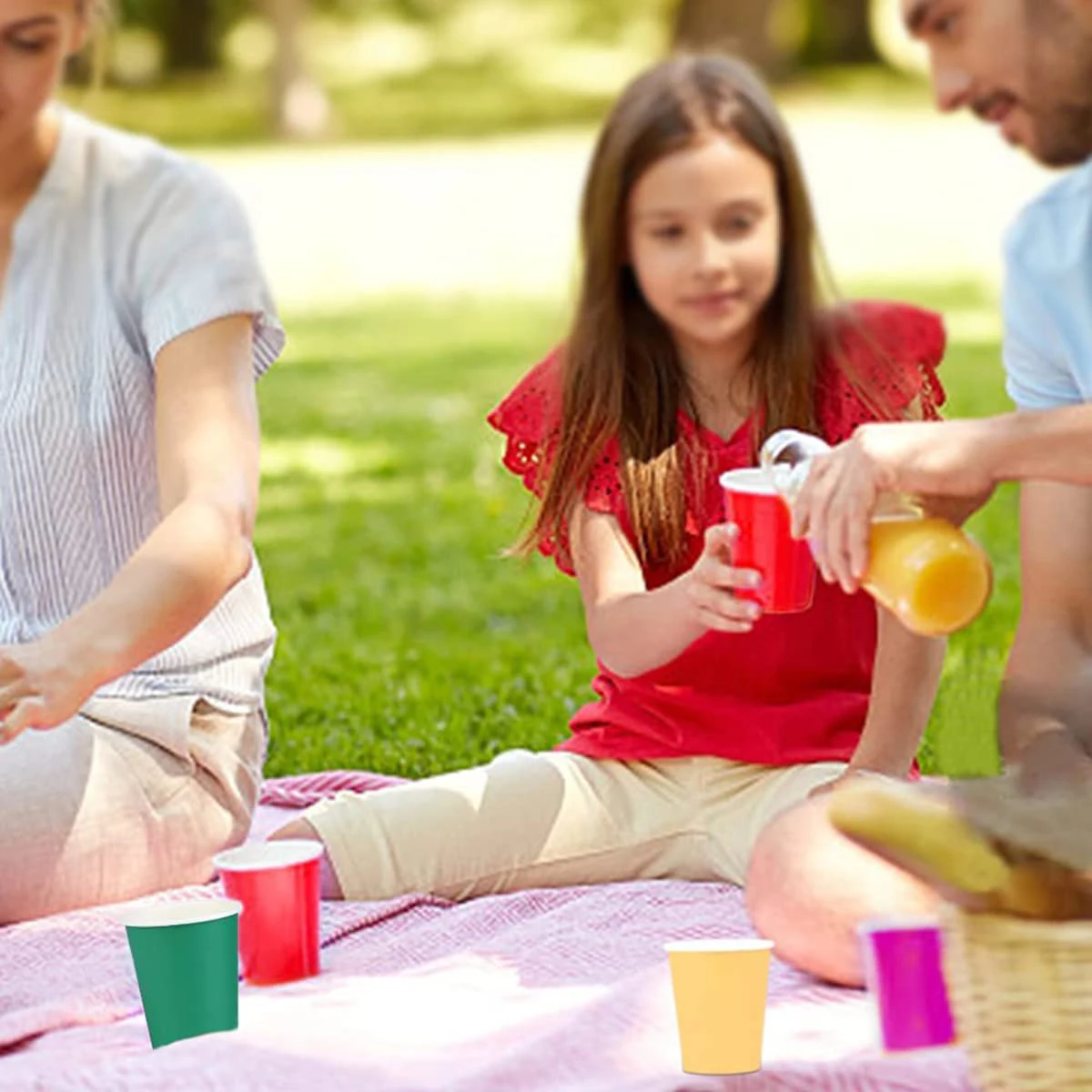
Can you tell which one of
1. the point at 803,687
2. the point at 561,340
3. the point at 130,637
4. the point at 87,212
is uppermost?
the point at 87,212

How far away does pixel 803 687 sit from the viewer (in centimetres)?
346

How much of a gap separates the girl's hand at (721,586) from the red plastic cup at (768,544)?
2cm

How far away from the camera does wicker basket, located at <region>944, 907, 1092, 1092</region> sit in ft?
6.68

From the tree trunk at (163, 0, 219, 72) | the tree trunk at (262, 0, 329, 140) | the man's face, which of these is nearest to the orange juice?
the man's face

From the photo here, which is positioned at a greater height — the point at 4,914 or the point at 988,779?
the point at 988,779

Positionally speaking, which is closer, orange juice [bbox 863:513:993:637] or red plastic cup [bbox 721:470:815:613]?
orange juice [bbox 863:513:993:637]

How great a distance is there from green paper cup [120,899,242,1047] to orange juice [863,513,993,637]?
2.84 ft

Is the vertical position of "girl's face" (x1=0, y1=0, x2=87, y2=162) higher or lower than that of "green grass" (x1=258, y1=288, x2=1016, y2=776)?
higher

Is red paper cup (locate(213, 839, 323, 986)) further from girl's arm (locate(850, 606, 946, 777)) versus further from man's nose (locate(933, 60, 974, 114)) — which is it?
man's nose (locate(933, 60, 974, 114))

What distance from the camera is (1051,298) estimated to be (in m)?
2.75

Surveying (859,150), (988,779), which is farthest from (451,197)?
(988,779)

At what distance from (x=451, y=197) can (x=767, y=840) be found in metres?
15.4

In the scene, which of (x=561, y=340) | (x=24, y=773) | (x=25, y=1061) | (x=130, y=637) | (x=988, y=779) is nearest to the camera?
(x=988, y=779)

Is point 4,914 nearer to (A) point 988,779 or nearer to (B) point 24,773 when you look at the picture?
(B) point 24,773
